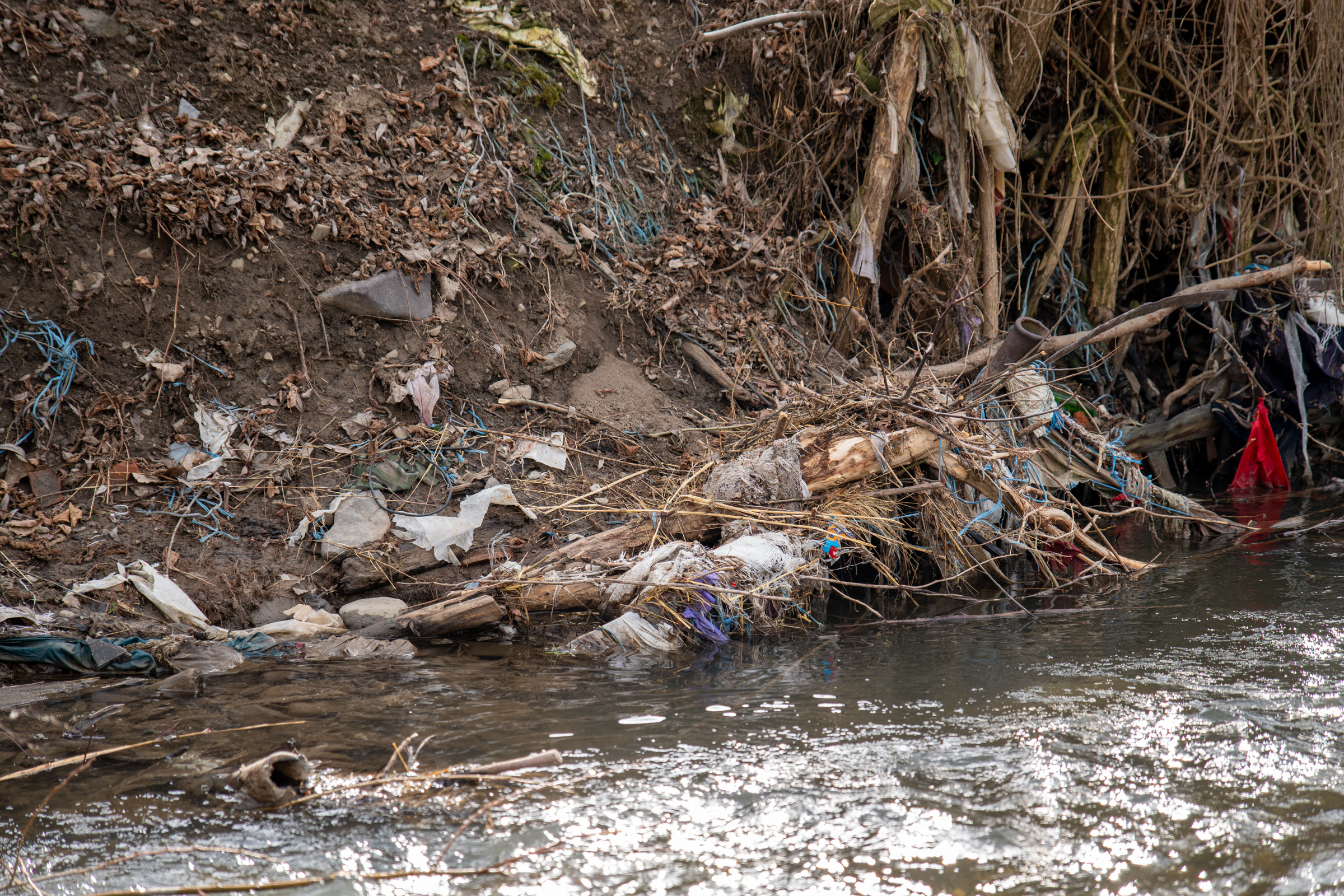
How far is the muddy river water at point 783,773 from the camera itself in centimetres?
204

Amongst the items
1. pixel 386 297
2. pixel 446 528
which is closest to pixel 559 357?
pixel 386 297

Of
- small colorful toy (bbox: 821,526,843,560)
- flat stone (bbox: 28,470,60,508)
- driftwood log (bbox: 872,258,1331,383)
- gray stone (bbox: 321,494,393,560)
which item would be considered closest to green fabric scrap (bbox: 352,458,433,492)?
gray stone (bbox: 321,494,393,560)

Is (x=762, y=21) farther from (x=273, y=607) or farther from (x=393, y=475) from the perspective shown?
(x=273, y=607)

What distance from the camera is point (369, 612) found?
3.95m

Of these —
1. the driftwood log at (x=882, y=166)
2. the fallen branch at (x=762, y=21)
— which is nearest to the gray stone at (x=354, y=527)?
the driftwood log at (x=882, y=166)

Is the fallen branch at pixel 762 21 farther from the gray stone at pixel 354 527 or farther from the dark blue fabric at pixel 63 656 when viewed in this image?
the dark blue fabric at pixel 63 656

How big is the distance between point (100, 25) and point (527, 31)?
279 cm

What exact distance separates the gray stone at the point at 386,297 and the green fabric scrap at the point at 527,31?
7.87 feet

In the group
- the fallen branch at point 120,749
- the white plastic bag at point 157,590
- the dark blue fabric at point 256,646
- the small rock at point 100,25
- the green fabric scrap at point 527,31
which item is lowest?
the fallen branch at point 120,749

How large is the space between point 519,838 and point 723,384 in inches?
161

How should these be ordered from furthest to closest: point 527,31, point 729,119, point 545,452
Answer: point 729,119, point 527,31, point 545,452

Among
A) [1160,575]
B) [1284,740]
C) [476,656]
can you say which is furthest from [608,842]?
[1160,575]

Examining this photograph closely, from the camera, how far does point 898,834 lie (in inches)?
85.4

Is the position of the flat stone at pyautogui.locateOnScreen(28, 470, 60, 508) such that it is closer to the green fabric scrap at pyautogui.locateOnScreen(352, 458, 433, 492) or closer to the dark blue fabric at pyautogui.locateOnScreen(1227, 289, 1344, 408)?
the green fabric scrap at pyautogui.locateOnScreen(352, 458, 433, 492)
